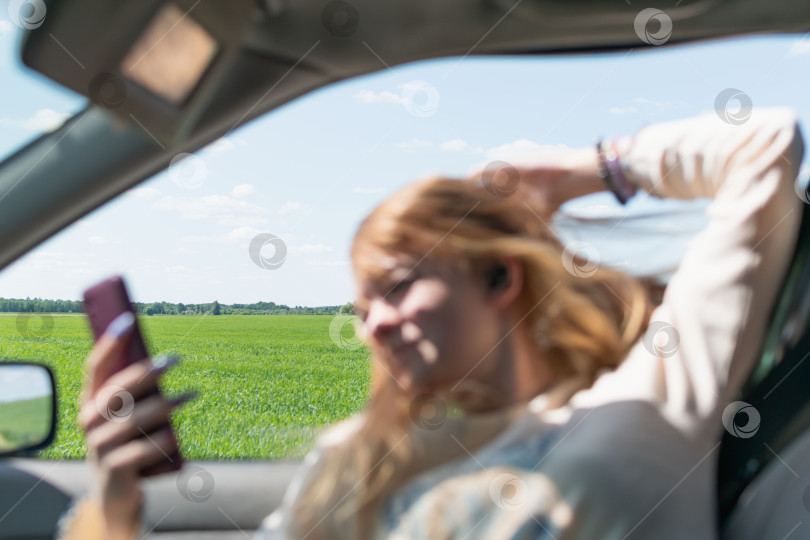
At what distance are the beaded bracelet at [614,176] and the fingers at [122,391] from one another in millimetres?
620

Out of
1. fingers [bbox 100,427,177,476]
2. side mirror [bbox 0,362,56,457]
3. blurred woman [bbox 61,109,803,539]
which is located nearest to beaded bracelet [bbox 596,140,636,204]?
blurred woman [bbox 61,109,803,539]

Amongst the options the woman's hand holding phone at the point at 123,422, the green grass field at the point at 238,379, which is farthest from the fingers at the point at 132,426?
the green grass field at the point at 238,379

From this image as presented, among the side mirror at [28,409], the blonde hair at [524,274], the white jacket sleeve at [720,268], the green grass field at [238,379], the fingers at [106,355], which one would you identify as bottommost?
the white jacket sleeve at [720,268]

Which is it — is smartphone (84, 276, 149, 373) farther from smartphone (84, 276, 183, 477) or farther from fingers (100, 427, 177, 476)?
fingers (100, 427, 177, 476)

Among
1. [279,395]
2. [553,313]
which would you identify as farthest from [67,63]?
[279,395]

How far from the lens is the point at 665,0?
1.54 meters

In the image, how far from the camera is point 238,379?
45.0ft

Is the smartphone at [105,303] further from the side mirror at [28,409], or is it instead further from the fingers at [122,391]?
the side mirror at [28,409]

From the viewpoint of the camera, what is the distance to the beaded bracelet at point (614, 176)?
1.07 m

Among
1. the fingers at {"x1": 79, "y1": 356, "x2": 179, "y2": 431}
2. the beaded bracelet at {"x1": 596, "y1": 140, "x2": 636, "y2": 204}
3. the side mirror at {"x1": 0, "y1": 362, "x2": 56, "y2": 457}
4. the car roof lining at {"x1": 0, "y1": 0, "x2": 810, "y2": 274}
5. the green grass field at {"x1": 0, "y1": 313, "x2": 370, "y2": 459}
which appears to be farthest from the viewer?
the green grass field at {"x1": 0, "y1": 313, "x2": 370, "y2": 459}

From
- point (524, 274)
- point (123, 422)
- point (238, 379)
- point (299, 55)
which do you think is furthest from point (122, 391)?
point (238, 379)

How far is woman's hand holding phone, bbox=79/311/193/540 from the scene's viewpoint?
95 centimetres

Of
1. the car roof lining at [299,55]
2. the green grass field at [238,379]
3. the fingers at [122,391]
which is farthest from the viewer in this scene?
the green grass field at [238,379]

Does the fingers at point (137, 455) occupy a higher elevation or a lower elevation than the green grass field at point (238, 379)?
lower
